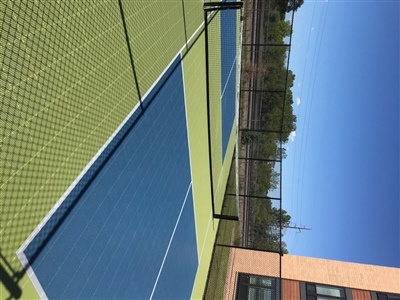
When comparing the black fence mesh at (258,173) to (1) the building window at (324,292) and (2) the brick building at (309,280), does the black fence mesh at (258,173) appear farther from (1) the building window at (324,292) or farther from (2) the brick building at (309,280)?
(1) the building window at (324,292)

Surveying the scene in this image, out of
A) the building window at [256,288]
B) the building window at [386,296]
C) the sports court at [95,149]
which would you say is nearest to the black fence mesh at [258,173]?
the building window at [256,288]

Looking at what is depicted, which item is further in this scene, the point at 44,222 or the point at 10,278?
the point at 44,222

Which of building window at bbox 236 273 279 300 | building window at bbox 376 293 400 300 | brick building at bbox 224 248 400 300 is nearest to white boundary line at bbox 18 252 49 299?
brick building at bbox 224 248 400 300

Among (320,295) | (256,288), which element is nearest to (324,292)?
(320,295)

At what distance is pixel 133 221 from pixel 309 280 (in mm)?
11686

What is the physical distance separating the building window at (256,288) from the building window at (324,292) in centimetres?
131

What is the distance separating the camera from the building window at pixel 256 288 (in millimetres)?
14023

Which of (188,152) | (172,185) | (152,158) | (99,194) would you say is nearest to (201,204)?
(188,152)

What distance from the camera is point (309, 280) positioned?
14.8m

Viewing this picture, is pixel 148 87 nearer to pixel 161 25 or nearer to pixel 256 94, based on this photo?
pixel 161 25

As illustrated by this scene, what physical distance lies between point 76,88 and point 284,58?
12.3 meters

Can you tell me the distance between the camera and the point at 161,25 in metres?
6.70

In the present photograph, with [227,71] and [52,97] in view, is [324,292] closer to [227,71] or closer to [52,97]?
[227,71]

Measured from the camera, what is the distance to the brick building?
45.8ft
